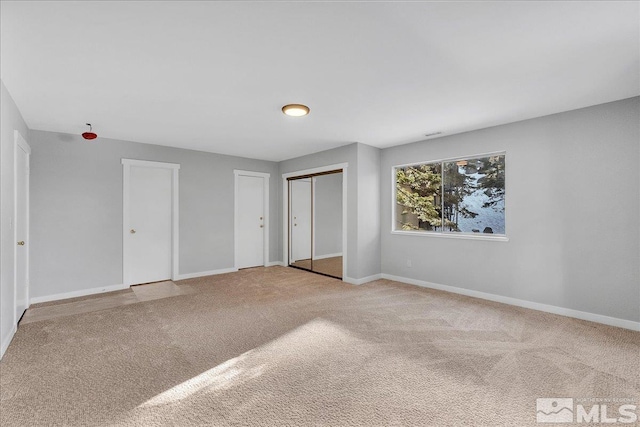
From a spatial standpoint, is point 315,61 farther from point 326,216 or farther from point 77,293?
point 77,293

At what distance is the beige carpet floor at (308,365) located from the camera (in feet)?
5.89

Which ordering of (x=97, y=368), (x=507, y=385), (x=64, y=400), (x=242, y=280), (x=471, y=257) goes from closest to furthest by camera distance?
(x=64, y=400) < (x=507, y=385) < (x=97, y=368) < (x=471, y=257) < (x=242, y=280)

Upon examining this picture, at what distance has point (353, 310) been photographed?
3615 mm

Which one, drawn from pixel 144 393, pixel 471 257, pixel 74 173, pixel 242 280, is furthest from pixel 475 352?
pixel 74 173

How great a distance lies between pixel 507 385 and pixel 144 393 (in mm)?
2552

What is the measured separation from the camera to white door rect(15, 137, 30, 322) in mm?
3166

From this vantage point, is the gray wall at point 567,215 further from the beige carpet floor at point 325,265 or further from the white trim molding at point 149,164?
the white trim molding at point 149,164

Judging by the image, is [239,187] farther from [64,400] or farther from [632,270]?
[632,270]

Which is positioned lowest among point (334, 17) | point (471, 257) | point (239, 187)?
point (471, 257)

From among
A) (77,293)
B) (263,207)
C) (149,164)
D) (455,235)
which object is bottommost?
(77,293)

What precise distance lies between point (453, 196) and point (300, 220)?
10.9 ft

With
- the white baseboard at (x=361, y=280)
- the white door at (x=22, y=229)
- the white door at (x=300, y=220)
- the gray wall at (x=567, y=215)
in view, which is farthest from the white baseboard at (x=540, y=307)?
the white door at (x=22, y=229)

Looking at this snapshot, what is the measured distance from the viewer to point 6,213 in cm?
270

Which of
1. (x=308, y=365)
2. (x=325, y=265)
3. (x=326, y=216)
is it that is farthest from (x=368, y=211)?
Result: (x=308, y=365)
